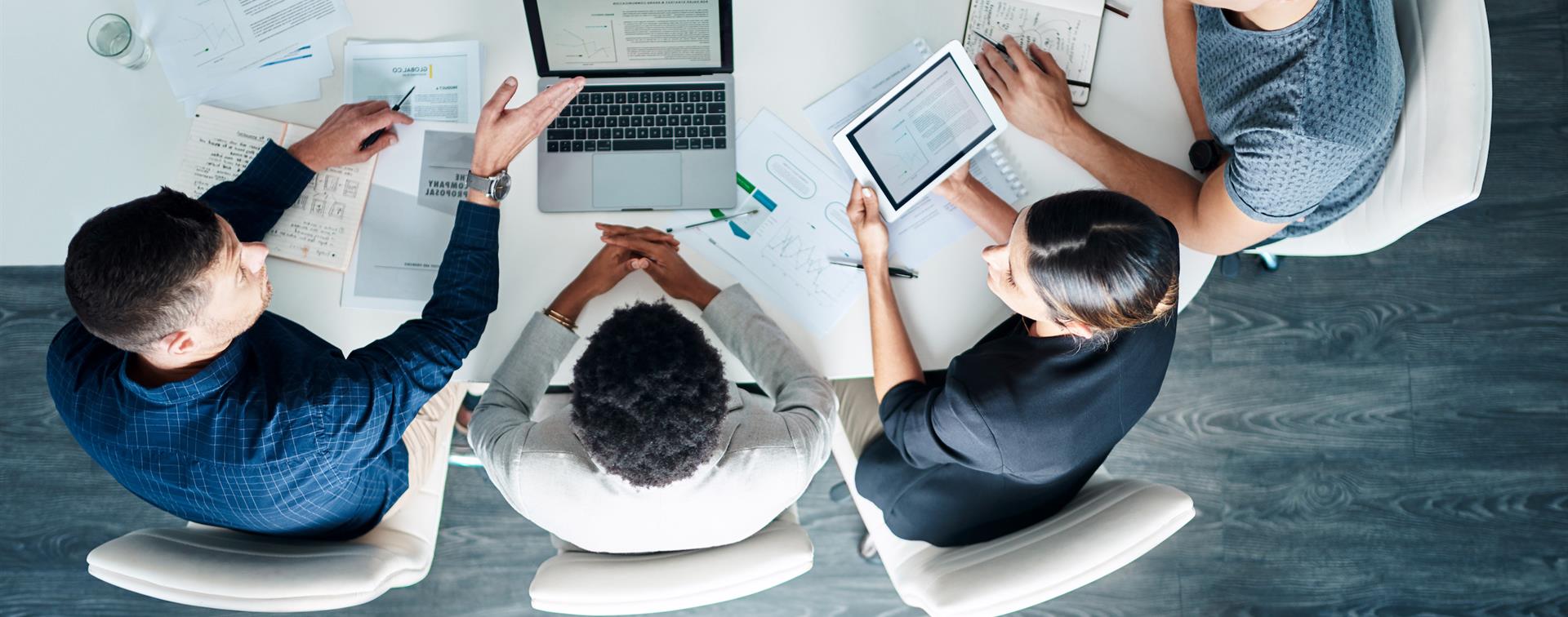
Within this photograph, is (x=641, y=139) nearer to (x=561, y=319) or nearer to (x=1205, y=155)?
(x=561, y=319)

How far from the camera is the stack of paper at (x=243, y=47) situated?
1.52 metres

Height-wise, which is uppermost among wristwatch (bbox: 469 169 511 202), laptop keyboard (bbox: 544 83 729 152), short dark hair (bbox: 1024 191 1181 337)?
laptop keyboard (bbox: 544 83 729 152)

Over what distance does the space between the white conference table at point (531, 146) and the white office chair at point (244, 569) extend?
0.34m

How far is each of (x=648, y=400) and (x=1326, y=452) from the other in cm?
188

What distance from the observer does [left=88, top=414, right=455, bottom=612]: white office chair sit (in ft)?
4.05

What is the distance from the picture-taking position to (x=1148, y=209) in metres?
1.24

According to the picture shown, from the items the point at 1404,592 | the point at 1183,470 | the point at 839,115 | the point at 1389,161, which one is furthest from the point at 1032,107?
the point at 1404,592

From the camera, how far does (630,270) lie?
58.5 inches

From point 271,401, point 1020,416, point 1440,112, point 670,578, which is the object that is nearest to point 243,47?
point 271,401

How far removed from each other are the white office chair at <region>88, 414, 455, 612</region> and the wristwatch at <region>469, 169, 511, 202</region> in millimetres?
603

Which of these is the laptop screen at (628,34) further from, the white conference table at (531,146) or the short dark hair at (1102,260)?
the short dark hair at (1102,260)

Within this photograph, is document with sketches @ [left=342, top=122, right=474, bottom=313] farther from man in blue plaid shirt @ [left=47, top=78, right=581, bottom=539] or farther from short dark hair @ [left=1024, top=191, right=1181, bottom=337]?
short dark hair @ [left=1024, top=191, right=1181, bottom=337]

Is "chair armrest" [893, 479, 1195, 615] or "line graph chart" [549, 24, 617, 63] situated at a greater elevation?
"line graph chart" [549, 24, 617, 63]

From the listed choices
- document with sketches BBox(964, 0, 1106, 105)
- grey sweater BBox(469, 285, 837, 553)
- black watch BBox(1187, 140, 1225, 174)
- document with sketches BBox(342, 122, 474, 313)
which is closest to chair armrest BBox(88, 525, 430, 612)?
grey sweater BBox(469, 285, 837, 553)
